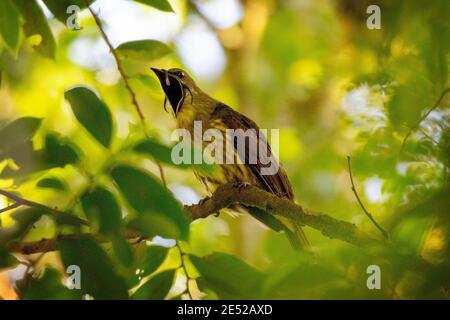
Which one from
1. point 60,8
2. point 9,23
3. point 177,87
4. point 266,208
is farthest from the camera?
point 177,87

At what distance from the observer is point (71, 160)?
123 centimetres

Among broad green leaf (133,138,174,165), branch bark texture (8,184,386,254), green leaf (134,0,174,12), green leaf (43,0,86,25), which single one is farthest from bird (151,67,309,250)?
broad green leaf (133,138,174,165)

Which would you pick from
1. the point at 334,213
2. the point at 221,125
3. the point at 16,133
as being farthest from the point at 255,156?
the point at 16,133

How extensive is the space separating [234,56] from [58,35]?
1597mm

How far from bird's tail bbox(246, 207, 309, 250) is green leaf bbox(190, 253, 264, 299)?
0.35 m

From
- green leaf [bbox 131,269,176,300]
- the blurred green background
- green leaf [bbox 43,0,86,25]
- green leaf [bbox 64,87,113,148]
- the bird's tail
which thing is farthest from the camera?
the bird's tail

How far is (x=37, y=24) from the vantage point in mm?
1739

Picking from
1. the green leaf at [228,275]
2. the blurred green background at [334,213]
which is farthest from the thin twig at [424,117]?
the green leaf at [228,275]

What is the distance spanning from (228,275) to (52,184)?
14.7 inches

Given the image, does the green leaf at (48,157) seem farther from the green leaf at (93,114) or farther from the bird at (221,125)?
the bird at (221,125)

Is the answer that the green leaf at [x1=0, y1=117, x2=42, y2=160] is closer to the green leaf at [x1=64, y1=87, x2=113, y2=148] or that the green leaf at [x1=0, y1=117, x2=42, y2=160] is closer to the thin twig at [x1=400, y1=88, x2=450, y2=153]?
the green leaf at [x1=64, y1=87, x2=113, y2=148]

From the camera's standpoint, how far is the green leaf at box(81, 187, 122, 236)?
3.88ft

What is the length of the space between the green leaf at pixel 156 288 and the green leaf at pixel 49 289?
0.13 m

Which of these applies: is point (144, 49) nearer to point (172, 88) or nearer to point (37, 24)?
point (37, 24)
